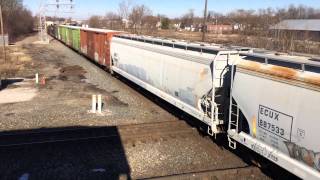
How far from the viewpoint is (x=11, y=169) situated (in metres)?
8.75

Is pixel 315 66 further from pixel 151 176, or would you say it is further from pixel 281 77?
pixel 151 176

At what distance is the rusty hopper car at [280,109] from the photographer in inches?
249

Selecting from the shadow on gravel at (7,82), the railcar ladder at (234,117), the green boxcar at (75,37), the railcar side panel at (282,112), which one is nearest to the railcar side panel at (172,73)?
the railcar ladder at (234,117)

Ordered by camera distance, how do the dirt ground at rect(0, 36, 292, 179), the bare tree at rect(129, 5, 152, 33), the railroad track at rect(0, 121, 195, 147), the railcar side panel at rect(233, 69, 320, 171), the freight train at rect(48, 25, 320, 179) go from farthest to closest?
the bare tree at rect(129, 5, 152, 33), the railroad track at rect(0, 121, 195, 147), the dirt ground at rect(0, 36, 292, 179), the freight train at rect(48, 25, 320, 179), the railcar side panel at rect(233, 69, 320, 171)

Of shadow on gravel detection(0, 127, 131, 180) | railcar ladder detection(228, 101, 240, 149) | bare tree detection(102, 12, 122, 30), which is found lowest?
shadow on gravel detection(0, 127, 131, 180)

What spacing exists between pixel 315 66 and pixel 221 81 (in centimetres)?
331

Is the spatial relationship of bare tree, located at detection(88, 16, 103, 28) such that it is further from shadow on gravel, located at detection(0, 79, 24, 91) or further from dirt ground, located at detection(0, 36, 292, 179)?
dirt ground, located at detection(0, 36, 292, 179)

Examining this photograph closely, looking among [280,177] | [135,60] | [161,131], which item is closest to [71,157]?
[161,131]

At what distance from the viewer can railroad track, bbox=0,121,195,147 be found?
35.6 feet

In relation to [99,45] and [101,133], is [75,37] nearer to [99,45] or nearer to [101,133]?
[99,45]

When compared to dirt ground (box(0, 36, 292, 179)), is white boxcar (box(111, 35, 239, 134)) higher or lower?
higher

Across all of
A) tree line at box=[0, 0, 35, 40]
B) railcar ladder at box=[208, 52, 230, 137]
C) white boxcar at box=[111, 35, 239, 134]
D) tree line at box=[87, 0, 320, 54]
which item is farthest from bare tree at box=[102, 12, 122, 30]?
railcar ladder at box=[208, 52, 230, 137]

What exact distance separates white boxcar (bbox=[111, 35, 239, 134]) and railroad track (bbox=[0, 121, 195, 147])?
78cm

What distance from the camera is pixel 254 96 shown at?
7.85m
